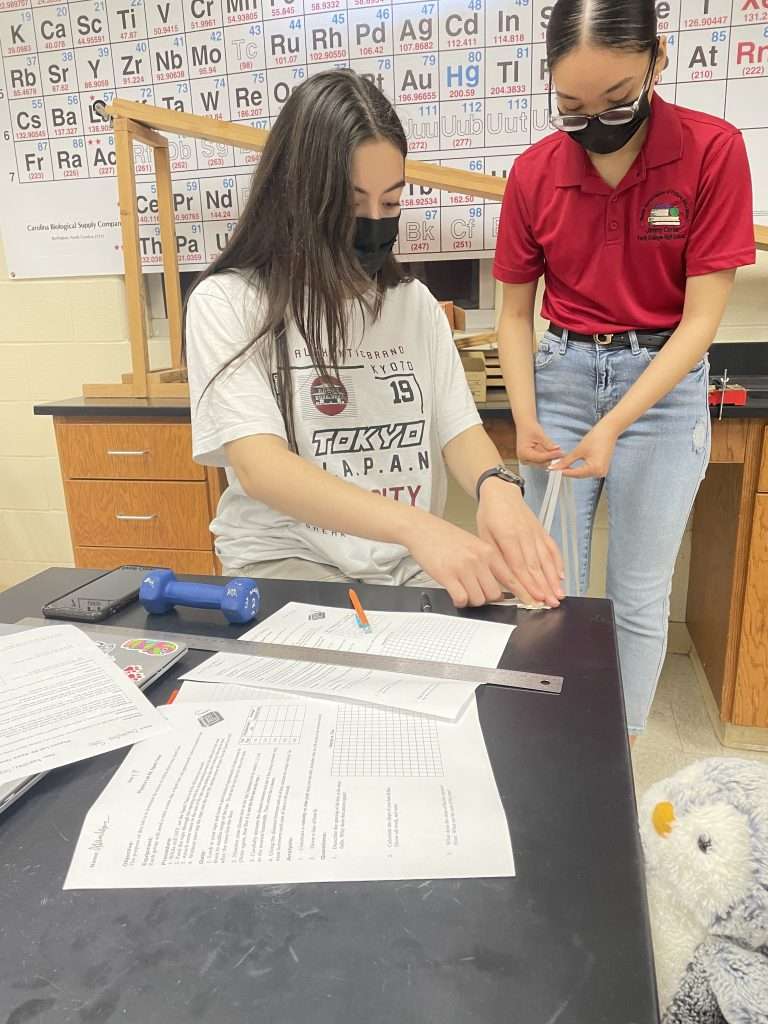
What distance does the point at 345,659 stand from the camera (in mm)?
705

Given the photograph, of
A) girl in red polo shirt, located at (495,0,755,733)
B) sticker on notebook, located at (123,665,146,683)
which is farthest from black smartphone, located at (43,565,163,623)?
girl in red polo shirt, located at (495,0,755,733)

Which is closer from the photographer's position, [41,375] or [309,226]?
[309,226]

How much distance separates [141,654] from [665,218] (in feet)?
3.62

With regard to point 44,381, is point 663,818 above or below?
below

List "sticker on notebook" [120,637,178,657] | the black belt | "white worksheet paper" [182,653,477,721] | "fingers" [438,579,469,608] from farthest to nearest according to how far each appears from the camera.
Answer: the black belt < "fingers" [438,579,469,608] < "sticker on notebook" [120,637,178,657] < "white worksheet paper" [182,653,477,721]

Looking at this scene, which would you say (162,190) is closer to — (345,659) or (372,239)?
(372,239)

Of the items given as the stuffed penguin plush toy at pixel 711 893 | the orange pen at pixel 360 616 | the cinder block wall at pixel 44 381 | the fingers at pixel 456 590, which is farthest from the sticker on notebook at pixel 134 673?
the cinder block wall at pixel 44 381

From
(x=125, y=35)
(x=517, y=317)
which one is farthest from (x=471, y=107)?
(x=125, y=35)

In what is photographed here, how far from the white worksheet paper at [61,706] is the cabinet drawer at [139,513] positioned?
1.19 metres

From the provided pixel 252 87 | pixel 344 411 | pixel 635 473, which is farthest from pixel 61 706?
pixel 252 87

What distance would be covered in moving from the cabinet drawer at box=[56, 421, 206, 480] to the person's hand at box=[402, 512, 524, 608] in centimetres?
119

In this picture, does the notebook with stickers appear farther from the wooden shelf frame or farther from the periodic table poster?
the periodic table poster

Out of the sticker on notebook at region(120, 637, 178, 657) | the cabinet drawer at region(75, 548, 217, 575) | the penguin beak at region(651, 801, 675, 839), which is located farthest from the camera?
the cabinet drawer at region(75, 548, 217, 575)

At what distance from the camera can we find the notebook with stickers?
673 millimetres
